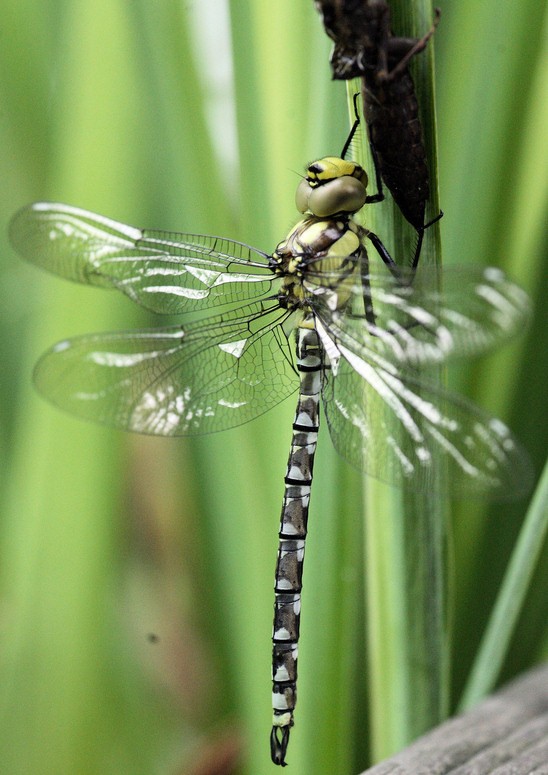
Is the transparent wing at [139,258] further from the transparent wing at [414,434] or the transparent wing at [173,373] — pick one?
the transparent wing at [414,434]

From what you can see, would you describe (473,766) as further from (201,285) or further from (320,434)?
(201,285)

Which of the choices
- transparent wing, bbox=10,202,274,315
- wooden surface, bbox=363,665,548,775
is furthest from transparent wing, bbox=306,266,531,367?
wooden surface, bbox=363,665,548,775

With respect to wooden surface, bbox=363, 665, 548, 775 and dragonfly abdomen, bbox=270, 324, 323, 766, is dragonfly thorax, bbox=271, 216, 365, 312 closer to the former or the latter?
dragonfly abdomen, bbox=270, 324, 323, 766

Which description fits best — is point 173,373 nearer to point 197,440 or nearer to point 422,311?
point 197,440

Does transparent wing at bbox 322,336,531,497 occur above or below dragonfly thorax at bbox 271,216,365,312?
below

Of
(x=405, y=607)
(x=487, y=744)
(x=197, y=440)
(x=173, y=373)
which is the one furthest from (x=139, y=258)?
(x=487, y=744)

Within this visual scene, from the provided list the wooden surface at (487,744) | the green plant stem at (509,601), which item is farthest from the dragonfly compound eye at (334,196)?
the wooden surface at (487,744)
